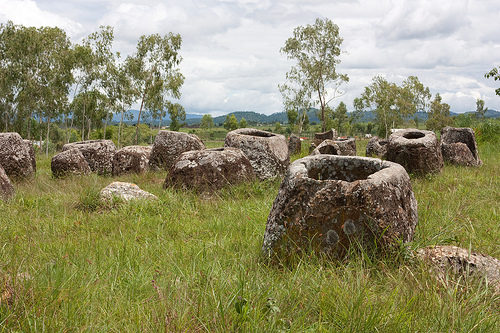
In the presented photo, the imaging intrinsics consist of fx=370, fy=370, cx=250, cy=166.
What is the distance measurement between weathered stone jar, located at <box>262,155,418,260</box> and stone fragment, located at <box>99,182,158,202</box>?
3.59 metres

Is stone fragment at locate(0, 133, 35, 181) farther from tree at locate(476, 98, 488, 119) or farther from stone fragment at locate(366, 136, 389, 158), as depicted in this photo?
tree at locate(476, 98, 488, 119)

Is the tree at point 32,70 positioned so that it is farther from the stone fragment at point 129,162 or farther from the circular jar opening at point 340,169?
the circular jar opening at point 340,169

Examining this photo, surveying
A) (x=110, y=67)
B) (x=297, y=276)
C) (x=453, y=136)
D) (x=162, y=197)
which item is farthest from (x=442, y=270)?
(x=110, y=67)

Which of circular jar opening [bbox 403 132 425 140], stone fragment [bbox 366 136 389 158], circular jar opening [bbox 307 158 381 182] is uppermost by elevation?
circular jar opening [bbox 403 132 425 140]

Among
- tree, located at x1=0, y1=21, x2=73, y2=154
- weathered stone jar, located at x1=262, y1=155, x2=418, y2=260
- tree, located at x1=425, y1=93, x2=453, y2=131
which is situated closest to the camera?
weathered stone jar, located at x1=262, y1=155, x2=418, y2=260

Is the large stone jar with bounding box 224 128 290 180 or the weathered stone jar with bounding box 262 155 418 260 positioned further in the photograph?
the large stone jar with bounding box 224 128 290 180

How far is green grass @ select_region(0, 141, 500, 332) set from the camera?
8.13 ft

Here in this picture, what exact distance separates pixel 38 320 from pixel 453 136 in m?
13.3

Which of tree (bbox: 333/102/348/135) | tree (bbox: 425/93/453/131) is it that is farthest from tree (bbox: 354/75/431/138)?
tree (bbox: 333/102/348/135)

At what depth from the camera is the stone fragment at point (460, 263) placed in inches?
132

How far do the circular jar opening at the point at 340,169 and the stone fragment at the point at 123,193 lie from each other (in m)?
3.42

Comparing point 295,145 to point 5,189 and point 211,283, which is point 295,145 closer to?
point 5,189

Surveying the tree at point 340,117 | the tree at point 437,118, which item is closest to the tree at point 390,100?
the tree at point 437,118

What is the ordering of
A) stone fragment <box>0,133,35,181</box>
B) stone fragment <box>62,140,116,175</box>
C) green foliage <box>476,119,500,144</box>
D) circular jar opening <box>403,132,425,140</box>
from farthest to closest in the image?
green foliage <box>476,119,500,144</box>, stone fragment <box>62,140,116,175</box>, circular jar opening <box>403,132,425,140</box>, stone fragment <box>0,133,35,181</box>
